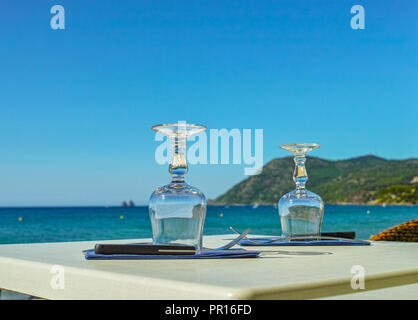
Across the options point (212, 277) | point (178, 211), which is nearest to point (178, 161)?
point (178, 211)

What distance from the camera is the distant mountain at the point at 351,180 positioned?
144 ft

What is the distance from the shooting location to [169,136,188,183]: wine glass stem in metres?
1.30

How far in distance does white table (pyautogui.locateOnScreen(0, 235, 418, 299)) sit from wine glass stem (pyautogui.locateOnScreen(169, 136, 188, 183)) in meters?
0.24

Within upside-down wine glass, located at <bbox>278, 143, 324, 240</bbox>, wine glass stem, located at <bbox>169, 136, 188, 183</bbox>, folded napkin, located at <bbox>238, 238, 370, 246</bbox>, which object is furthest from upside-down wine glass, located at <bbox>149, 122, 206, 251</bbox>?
upside-down wine glass, located at <bbox>278, 143, 324, 240</bbox>

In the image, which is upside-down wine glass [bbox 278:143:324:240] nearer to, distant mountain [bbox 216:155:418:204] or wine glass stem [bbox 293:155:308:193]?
wine glass stem [bbox 293:155:308:193]

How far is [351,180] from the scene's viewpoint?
47.5 meters

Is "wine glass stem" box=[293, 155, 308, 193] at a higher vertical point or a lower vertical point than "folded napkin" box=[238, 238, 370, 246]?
higher

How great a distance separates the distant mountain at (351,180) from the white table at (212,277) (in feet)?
136

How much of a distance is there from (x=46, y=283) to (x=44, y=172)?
38357 mm

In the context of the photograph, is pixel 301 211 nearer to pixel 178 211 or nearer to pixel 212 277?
pixel 178 211

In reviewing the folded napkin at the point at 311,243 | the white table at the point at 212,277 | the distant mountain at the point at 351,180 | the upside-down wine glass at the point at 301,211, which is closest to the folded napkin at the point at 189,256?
the white table at the point at 212,277

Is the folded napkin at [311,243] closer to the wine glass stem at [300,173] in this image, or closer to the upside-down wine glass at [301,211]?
the upside-down wine glass at [301,211]

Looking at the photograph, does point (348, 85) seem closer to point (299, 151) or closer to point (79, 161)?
point (79, 161)

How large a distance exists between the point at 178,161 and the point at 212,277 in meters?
0.53
